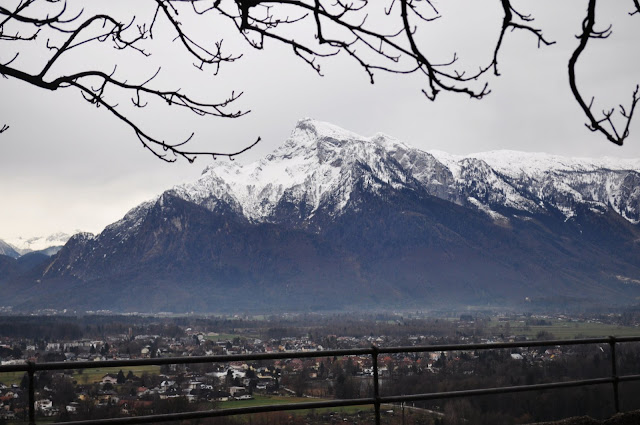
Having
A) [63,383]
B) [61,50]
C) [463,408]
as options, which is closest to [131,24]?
[61,50]

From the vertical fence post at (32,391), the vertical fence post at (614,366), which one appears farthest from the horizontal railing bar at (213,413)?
the vertical fence post at (614,366)

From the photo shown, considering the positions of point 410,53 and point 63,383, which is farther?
point 63,383

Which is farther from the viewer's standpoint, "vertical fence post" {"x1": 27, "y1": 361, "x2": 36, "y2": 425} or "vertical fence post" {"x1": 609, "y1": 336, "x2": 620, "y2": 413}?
"vertical fence post" {"x1": 609, "y1": 336, "x2": 620, "y2": 413}

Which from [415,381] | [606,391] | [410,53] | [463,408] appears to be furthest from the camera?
[415,381]

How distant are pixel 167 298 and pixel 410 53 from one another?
19823cm

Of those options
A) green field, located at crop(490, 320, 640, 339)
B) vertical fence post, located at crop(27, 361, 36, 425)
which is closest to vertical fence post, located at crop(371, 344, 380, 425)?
vertical fence post, located at crop(27, 361, 36, 425)

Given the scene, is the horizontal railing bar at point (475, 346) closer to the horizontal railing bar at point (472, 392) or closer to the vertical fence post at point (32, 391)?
the horizontal railing bar at point (472, 392)

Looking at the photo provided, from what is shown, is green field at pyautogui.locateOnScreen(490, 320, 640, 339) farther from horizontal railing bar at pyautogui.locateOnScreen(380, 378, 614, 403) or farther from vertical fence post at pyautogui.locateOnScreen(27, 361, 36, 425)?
vertical fence post at pyautogui.locateOnScreen(27, 361, 36, 425)

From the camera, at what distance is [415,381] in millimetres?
20328

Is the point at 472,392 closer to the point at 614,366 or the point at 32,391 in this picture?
the point at 614,366

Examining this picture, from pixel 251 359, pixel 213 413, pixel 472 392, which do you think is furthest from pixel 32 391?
pixel 472 392

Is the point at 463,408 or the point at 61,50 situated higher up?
the point at 61,50

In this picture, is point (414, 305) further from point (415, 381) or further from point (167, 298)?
point (415, 381)

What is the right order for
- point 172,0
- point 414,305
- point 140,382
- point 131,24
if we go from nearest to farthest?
point 172,0 → point 131,24 → point 140,382 → point 414,305
